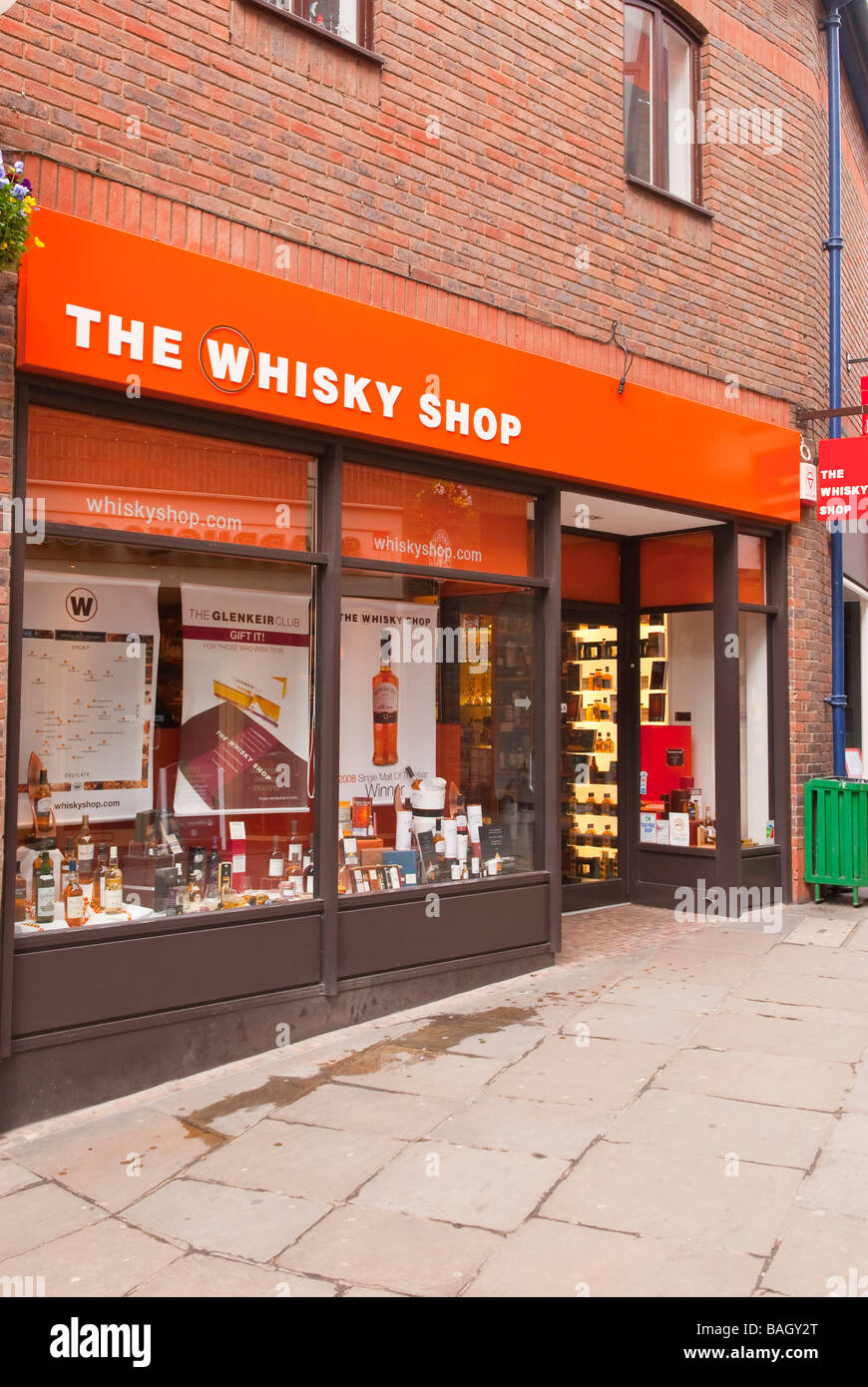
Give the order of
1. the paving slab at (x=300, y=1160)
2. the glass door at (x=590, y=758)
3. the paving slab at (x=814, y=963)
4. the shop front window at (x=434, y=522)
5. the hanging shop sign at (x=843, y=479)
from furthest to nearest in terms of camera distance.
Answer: the glass door at (x=590, y=758) < the hanging shop sign at (x=843, y=479) < the paving slab at (x=814, y=963) < the shop front window at (x=434, y=522) < the paving slab at (x=300, y=1160)

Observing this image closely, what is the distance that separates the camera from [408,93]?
21.7 ft

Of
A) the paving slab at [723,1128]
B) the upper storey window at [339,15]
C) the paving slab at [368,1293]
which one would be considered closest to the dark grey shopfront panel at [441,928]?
the paving slab at [723,1128]

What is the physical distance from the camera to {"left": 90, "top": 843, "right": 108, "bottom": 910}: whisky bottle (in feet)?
18.0

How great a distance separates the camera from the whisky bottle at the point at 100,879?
549cm

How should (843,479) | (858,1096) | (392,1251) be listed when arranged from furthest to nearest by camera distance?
Answer: (843,479) → (858,1096) → (392,1251)

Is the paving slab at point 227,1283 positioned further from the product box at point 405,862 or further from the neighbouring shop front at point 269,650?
the product box at point 405,862

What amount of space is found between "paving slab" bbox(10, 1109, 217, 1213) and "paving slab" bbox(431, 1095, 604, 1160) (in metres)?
1.03

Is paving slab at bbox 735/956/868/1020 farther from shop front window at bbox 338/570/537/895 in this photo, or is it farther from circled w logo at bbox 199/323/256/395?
circled w logo at bbox 199/323/256/395

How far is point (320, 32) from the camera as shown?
20.0ft

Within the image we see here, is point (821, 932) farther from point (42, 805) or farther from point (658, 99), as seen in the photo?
point (658, 99)

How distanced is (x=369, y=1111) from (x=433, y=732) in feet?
9.17

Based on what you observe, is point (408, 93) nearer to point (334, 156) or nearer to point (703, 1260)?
point (334, 156)

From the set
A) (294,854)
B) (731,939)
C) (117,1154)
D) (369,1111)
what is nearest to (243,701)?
(294,854)

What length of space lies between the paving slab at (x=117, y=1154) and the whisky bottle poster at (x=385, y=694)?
236 centimetres
